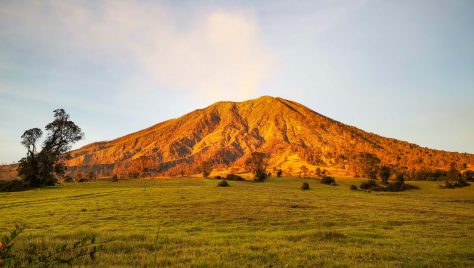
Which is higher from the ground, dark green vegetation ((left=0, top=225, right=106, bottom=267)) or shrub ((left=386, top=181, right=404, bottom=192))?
dark green vegetation ((left=0, top=225, right=106, bottom=267))

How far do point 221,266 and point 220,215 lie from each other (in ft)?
60.3

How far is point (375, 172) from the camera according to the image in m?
113

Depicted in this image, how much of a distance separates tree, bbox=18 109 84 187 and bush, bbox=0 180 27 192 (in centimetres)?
178

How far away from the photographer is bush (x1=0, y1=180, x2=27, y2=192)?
2602 inches

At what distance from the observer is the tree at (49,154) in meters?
73.4

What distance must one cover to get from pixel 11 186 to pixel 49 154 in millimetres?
11148

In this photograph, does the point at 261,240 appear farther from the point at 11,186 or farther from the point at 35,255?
the point at 11,186

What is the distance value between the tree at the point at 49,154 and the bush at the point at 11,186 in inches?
70.1

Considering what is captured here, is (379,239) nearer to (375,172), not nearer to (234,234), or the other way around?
(234,234)

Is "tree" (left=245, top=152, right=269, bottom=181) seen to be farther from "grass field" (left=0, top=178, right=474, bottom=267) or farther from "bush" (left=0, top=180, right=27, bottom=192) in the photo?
"grass field" (left=0, top=178, right=474, bottom=267)

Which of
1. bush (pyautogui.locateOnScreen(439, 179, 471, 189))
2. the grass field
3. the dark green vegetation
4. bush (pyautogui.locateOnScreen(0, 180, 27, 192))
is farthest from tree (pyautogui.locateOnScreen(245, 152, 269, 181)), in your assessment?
the dark green vegetation

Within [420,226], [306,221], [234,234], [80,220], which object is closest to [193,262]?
[234,234]

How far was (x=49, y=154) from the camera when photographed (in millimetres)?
76875

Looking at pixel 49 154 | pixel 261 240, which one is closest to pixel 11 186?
pixel 49 154
